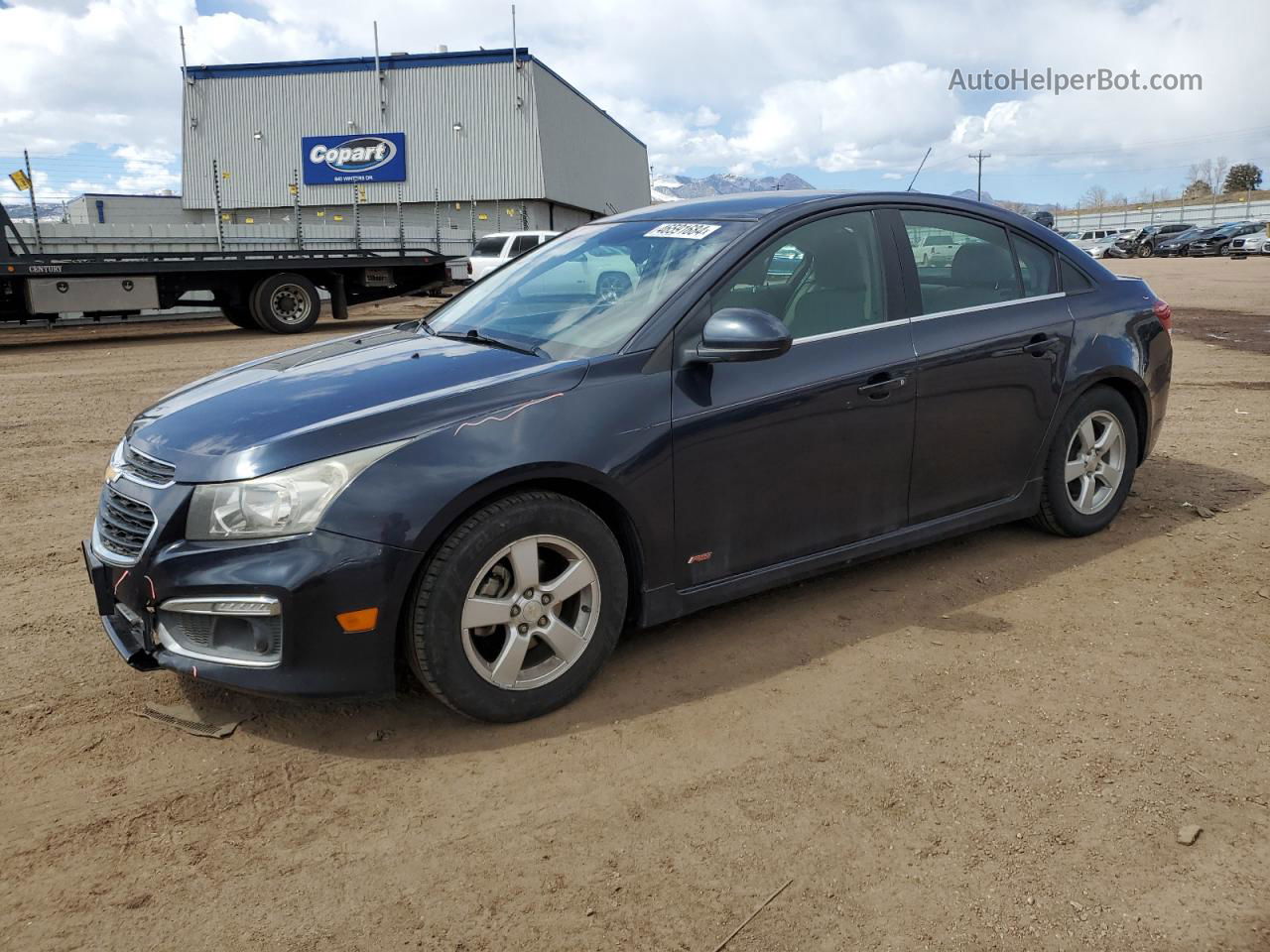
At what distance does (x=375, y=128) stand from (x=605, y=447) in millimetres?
41171

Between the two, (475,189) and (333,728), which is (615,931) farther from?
(475,189)

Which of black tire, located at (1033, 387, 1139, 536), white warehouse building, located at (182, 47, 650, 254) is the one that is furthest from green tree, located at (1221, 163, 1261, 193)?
black tire, located at (1033, 387, 1139, 536)

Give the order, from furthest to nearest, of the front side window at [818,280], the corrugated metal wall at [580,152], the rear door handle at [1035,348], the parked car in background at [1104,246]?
the parked car in background at [1104,246]
the corrugated metal wall at [580,152]
the rear door handle at [1035,348]
the front side window at [818,280]

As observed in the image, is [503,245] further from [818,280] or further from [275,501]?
[275,501]

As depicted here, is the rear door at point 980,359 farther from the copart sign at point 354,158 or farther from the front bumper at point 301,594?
the copart sign at point 354,158

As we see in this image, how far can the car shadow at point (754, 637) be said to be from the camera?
125 inches

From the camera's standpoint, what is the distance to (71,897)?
2.41 meters

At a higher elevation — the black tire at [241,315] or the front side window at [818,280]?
the front side window at [818,280]

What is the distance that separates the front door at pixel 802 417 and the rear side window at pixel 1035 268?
2.89ft

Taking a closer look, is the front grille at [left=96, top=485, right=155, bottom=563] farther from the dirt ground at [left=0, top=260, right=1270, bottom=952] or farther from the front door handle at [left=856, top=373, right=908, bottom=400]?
the front door handle at [left=856, top=373, right=908, bottom=400]

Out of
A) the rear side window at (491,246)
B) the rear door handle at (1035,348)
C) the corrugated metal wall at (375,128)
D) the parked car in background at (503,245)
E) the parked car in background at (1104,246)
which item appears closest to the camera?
the rear door handle at (1035,348)

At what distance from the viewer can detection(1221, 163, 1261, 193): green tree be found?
109363mm

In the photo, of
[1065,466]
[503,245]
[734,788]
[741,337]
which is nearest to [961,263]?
[1065,466]

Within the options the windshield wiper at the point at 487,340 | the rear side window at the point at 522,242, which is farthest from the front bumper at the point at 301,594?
the rear side window at the point at 522,242
